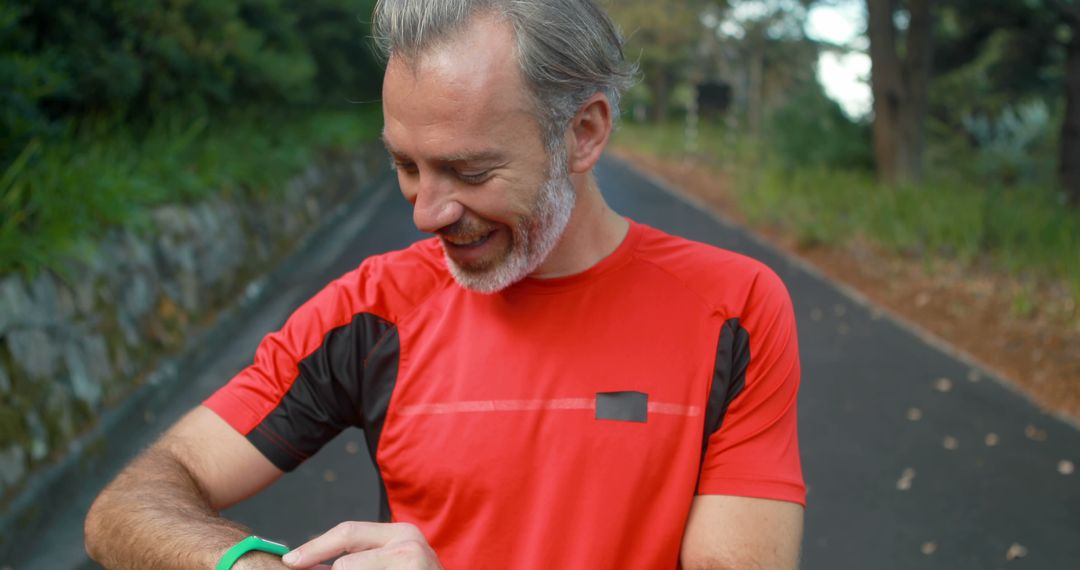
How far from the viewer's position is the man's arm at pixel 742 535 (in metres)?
1.82

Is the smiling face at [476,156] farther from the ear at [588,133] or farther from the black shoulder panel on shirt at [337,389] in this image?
the black shoulder panel on shirt at [337,389]

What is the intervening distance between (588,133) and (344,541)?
0.79 meters

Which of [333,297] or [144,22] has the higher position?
[144,22]

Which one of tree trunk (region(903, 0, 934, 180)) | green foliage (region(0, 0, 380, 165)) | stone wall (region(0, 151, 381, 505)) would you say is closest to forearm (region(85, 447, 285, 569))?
stone wall (region(0, 151, 381, 505))

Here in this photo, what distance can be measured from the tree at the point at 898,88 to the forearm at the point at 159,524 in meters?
14.8

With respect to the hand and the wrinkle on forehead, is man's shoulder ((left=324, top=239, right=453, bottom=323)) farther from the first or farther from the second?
the hand

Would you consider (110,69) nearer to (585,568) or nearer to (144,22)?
(144,22)

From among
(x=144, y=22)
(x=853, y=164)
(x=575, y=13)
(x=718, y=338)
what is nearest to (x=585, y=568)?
(x=718, y=338)

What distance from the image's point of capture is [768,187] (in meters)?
15.9

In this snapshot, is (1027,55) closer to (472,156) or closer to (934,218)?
(934,218)

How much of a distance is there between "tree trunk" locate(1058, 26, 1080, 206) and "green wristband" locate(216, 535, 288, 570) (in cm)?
1338

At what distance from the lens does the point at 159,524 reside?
1748 mm

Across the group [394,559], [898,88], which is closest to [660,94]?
[898,88]

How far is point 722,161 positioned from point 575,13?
2449cm
